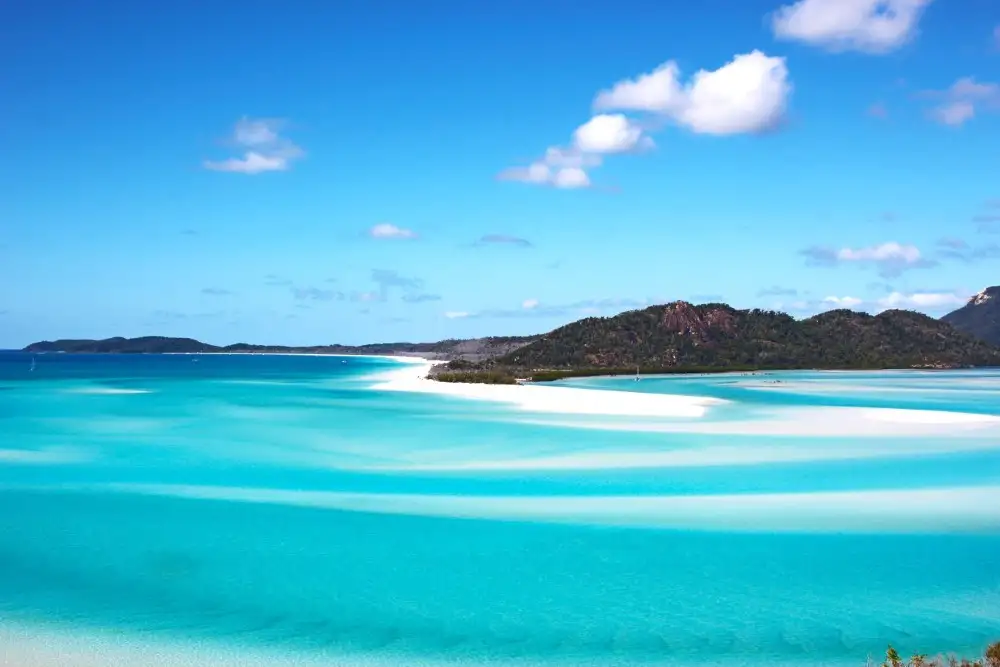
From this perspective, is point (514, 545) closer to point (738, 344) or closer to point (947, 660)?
point (947, 660)

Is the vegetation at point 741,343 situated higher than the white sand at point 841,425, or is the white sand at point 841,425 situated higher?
the vegetation at point 741,343

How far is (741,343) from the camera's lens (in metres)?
103

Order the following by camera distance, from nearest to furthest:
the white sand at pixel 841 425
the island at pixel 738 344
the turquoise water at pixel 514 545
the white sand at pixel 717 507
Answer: the turquoise water at pixel 514 545, the white sand at pixel 717 507, the white sand at pixel 841 425, the island at pixel 738 344

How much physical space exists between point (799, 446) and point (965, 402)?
2431 centimetres

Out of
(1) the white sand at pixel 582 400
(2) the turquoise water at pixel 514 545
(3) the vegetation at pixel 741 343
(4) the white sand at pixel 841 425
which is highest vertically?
(3) the vegetation at pixel 741 343

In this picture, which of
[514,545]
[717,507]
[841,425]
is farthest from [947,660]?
[841,425]

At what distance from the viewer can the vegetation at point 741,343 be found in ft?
303

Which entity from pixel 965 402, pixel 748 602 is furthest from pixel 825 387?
pixel 748 602

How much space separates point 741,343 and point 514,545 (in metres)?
93.2

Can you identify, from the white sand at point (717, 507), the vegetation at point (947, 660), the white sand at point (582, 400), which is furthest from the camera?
the white sand at point (582, 400)

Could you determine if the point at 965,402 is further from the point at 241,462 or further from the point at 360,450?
the point at 241,462

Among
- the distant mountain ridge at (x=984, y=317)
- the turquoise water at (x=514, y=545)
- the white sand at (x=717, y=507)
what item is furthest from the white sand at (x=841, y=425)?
the distant mountain ridge at (x=984, y=317)

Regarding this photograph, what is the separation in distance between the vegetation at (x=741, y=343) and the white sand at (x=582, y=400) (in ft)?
87.9

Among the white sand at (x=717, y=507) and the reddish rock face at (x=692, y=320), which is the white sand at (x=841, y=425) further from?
the reddish rock face at (x=692, y=320)
